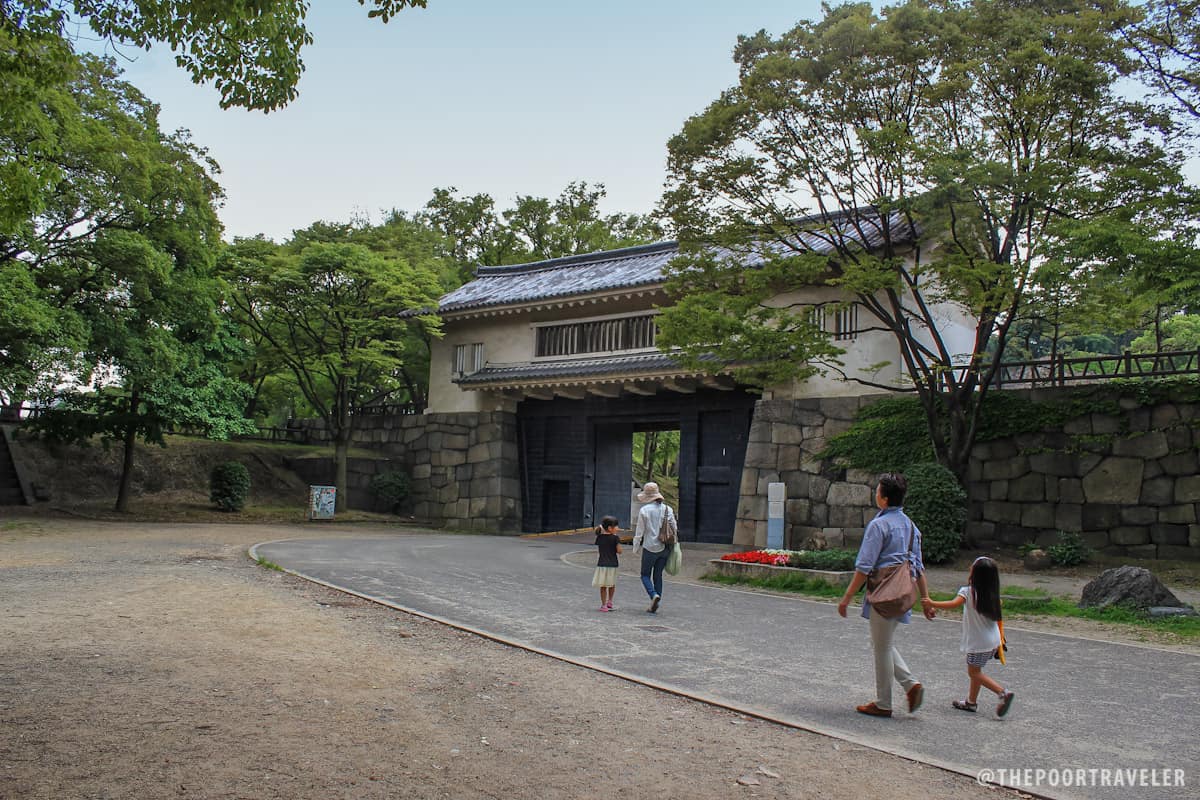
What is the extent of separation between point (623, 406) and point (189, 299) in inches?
463

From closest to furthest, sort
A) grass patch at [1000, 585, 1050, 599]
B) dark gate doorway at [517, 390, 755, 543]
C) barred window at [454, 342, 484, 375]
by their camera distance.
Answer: grass patch at [1000, 585, 1050, 599] < dark gate doorway at [517, 390, 755, 543] < barred window at [454, 342, 484, 375]

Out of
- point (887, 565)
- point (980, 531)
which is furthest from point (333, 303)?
point (887, 565)

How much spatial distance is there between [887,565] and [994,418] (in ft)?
45.0

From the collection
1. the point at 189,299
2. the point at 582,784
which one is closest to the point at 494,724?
the point at 582,784

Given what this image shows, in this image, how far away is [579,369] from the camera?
77.8ft

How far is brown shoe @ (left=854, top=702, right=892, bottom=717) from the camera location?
5.73 metres

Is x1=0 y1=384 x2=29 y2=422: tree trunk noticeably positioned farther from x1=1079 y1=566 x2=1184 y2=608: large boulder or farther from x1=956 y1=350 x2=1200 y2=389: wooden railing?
x1=1079 y1=566 x2=1184 y2=608: large boulder

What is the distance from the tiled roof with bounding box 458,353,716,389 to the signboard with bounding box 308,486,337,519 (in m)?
5.00

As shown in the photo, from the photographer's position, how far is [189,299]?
20703 millimetres

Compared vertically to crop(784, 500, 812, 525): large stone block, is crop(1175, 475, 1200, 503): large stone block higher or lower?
higher

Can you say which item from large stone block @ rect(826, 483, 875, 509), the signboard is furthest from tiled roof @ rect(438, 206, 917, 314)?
the signboard

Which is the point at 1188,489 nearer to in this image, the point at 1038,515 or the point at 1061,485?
the point at 1061,485

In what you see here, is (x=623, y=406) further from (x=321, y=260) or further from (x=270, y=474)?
(x=270, y=474)

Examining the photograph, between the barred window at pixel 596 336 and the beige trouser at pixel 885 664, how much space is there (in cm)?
1763
